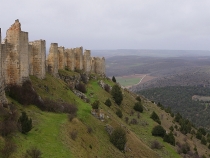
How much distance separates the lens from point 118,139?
25766mm

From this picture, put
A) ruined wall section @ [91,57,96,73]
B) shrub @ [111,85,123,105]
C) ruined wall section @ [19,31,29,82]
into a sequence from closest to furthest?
ruined wall section @ [19,31,29,82] < shrub @ [111,85,123,105] < ruined wall section @ [91,57,96,73]

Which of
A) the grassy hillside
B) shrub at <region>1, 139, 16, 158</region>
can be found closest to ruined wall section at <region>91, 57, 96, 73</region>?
the grassy hillside

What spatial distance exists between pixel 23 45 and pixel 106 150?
1115cm

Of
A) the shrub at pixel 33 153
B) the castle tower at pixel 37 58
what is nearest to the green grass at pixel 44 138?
the shrub at pixel 33 153

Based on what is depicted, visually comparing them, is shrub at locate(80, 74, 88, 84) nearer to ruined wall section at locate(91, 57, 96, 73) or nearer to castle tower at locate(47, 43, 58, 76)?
castle tower at locate(47, 43, 58, 76)

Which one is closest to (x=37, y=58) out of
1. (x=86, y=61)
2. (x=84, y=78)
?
(x=84, y=78)

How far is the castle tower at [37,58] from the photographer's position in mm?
30469

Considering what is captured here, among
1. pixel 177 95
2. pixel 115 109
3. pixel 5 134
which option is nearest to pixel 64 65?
pixel 115 109

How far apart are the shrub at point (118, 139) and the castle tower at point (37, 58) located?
10.9 meters

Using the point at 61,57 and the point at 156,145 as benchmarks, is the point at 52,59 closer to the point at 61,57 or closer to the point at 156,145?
the point at 61,57

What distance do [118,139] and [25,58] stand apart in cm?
1065

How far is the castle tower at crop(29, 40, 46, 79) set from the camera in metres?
30.5

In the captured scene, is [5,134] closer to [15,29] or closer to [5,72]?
[5,72]

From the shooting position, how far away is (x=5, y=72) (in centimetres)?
2403
